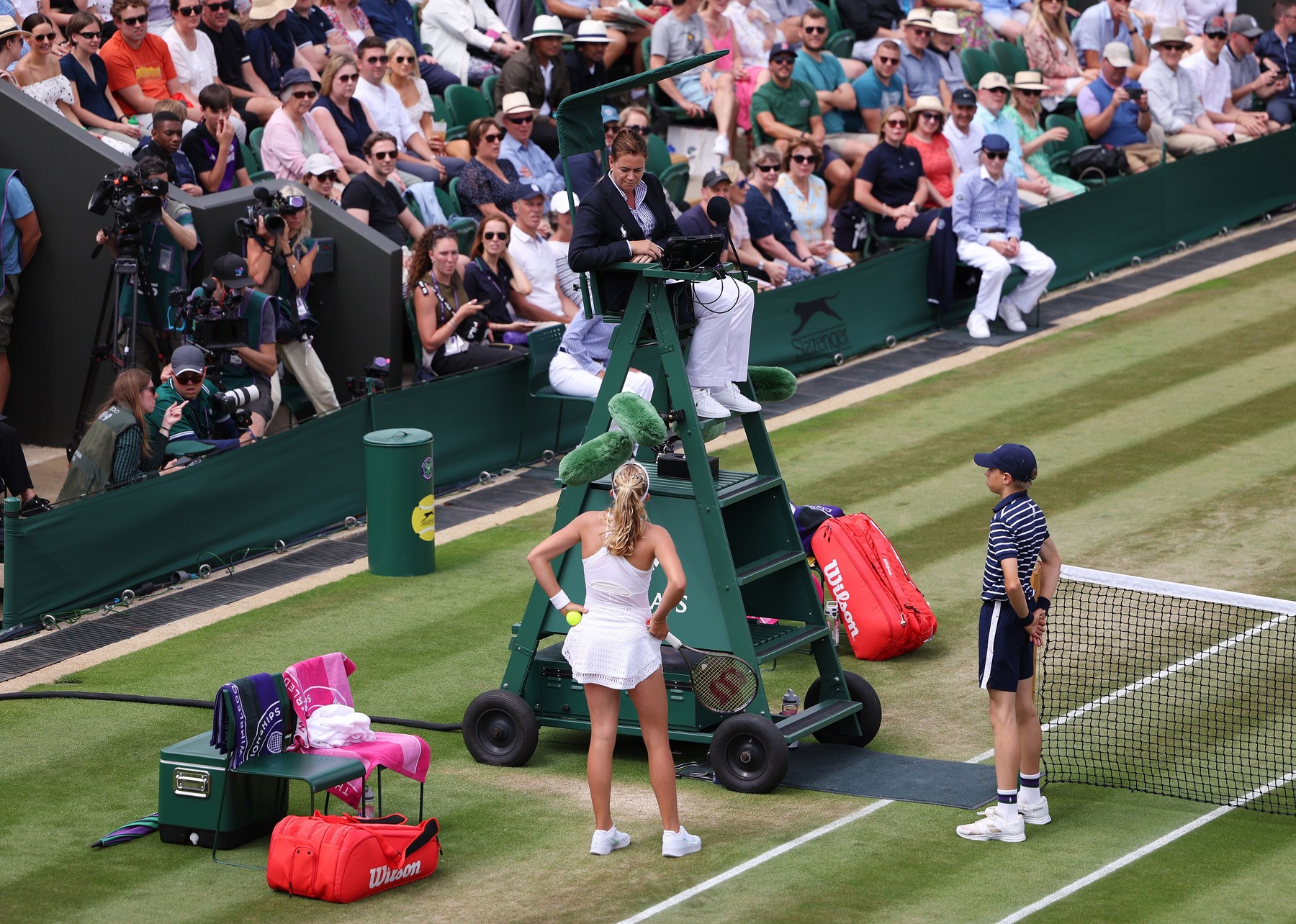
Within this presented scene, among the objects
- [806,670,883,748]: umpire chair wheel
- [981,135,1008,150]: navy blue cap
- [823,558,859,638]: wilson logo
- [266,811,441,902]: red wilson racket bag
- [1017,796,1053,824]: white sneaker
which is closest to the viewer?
[266,811,441,902]: red wilson racket bag

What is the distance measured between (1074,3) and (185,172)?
17.3 m

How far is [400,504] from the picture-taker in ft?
43.6

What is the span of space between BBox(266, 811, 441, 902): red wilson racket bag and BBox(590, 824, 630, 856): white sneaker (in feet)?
2.53

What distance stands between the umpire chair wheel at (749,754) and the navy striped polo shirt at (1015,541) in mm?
1343

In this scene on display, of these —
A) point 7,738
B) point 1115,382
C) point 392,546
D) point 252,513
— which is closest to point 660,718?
point 7,738

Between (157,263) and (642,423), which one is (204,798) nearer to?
(642,423)

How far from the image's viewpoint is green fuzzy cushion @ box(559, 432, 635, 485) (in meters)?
9.49

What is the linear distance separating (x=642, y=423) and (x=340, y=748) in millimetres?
2175

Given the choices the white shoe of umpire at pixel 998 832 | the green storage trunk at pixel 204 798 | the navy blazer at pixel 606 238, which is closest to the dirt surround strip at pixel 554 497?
the green storage trunk at pixel 204 798

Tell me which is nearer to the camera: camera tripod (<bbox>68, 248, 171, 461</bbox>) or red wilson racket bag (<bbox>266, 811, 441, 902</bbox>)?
red wilson racket bag (<bbox>266, 811, 441, 902</bbox>)

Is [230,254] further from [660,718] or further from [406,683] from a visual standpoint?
[660,718]

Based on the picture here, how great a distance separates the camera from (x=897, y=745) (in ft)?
34.0

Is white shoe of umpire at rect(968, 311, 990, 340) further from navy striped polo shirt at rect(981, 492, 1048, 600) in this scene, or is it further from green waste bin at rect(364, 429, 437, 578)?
navy striped polo shirt at rect(981, 492, 1048, 600)

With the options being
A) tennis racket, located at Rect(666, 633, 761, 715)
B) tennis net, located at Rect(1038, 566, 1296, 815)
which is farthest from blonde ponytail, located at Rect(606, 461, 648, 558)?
tennis net, located at Rect(1038, 566, 1296, 815)
